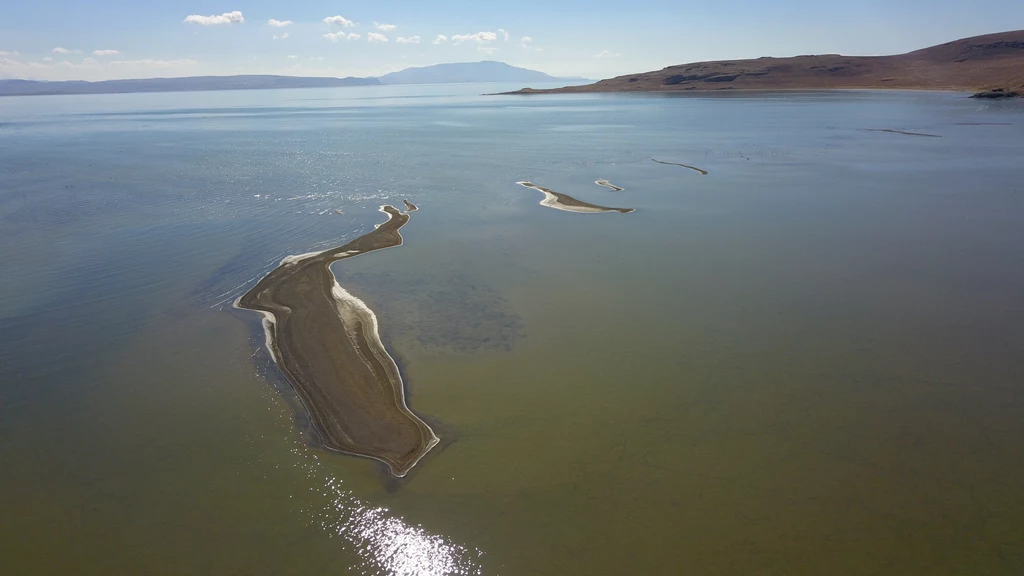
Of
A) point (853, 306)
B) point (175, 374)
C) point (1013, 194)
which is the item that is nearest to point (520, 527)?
point (175, 374)

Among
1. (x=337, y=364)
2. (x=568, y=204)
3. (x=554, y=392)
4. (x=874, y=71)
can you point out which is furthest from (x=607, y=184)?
(x=874, y=71)

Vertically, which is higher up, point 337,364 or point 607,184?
point 607,184

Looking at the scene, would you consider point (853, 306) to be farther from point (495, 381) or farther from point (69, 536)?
point (69, 536)

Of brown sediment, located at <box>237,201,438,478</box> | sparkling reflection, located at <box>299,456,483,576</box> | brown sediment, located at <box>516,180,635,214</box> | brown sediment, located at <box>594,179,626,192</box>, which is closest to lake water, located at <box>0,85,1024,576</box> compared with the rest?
sparkling reflection, located at <box>299,456,483,576</box>

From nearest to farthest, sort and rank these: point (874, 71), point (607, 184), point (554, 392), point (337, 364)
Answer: point (554, 392)
point (337, 364)
point (607, 184)
point (874, 71)

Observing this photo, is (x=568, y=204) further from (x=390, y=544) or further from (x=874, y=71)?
(x=874, y=71)

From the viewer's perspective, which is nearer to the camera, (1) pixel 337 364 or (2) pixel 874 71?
(1) pixel 337 364

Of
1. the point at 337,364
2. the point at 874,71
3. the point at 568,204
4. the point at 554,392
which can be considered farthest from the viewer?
the point at 874,71
